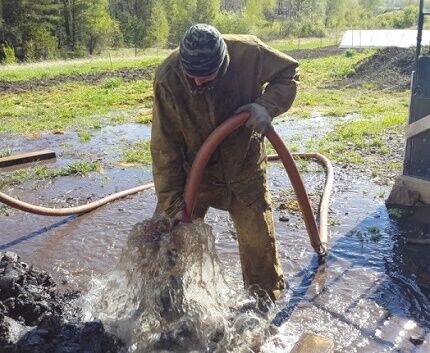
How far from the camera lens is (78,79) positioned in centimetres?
2027

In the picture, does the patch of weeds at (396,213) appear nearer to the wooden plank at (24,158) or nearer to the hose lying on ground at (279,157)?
the hose lying on ground at (279,157)

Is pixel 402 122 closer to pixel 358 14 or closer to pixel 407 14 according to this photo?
pixel 407 14

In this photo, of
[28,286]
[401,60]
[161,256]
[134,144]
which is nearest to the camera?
[161,256]

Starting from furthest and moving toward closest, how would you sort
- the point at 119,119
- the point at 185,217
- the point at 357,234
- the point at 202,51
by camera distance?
the point at 119,119 → the point at 357,234 → the point at 185,217 → the point at 202,51

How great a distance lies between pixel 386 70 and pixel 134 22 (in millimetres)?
33953

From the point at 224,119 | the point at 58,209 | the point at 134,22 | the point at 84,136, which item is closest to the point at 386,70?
the point at 84,136

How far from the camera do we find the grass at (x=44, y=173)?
7.47 m

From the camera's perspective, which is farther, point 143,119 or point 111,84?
point 111,84

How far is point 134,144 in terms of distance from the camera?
9555 mm

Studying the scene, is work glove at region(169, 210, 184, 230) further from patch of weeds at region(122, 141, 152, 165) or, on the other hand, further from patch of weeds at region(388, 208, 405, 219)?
patch of weeds at region(122, 141, 152, 165)

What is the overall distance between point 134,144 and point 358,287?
6.20 m

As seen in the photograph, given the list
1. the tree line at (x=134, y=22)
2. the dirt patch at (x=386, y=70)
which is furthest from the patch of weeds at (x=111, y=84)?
the tree line at (x=134, y=22)

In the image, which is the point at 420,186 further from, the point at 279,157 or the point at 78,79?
the point at 78,79

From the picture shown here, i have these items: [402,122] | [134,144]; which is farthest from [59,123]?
[402,122]
